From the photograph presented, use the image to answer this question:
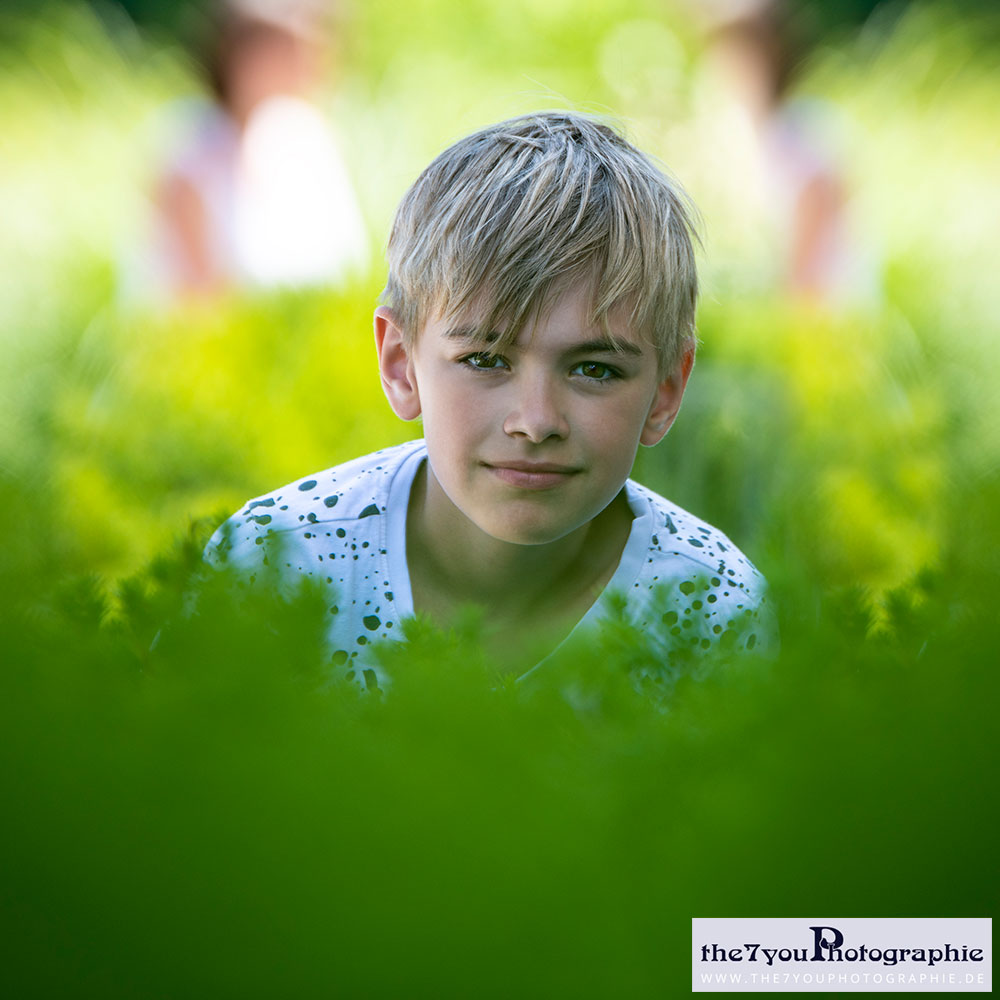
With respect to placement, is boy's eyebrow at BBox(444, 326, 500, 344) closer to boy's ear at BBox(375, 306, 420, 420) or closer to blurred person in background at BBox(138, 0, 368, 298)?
boy's ear at BBox(375, 306, 420, 420)

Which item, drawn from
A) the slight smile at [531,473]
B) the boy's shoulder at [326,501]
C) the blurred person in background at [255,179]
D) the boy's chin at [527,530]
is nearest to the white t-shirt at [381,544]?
the boy's shoulder at [326,501]

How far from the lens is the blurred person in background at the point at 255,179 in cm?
567

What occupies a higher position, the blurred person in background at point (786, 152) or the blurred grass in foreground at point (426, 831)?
the blurred person in background at point (786, 152)

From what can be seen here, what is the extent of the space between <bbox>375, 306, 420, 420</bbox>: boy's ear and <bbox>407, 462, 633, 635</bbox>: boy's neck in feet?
0.52

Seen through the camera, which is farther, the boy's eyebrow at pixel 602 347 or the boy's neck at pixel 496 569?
the boy's neck at pixel 496 569

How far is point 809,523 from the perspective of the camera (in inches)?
125

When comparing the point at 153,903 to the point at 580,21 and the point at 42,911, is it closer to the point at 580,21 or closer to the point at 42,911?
the point at 42,911

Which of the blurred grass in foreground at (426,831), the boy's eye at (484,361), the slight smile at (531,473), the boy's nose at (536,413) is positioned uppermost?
the boy's eye at (484,361)

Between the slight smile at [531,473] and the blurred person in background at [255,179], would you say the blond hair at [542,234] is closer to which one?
the slight smile at [531,473]

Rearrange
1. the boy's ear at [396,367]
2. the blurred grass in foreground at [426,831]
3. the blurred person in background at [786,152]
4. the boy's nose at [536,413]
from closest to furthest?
1. the blurred grass in foreground at [426,831]
2. the boy's nose at [536,413]
3. the boy's ear at [396,367]
4. the blurred person in background at [786,152]

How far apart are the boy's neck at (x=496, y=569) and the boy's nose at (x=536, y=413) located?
1.42 ft

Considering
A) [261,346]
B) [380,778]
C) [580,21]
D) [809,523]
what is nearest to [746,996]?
[380,778]

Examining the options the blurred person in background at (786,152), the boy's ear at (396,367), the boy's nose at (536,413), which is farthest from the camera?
the blurred person in background at (786,152)

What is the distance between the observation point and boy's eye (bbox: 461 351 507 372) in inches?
64.0
